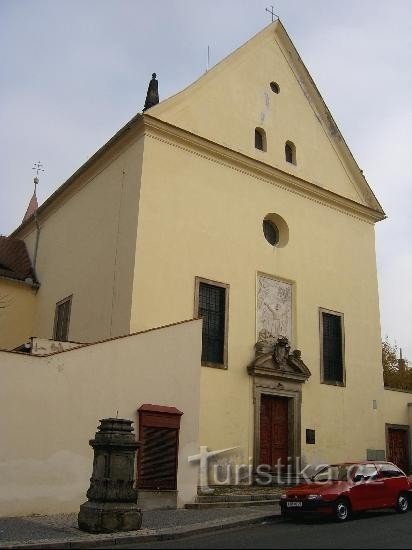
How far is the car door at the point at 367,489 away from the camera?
40.4 ft

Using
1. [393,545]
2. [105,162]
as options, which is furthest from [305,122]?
[393,545]

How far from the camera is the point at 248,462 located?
54.9 feet

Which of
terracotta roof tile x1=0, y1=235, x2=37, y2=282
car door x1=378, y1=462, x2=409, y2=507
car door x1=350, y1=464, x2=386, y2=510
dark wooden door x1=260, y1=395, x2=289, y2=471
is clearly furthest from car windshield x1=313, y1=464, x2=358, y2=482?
terracotta roof tile x1=0, y1=235, x2=37, y2=282

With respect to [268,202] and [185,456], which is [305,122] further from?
[185,456]

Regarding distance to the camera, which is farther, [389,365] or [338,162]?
[389,365]

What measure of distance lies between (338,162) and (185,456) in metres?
13.1

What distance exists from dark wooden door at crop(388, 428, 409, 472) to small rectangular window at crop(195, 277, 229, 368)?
25.0 ft

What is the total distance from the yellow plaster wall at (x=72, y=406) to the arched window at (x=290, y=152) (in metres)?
9.59

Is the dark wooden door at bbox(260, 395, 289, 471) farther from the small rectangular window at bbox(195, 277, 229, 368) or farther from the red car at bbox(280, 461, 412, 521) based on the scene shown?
the red car at bbox(280, 461, 412, 521)

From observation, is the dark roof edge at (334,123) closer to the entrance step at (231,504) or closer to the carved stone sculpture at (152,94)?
the carved stone sculpture at (152,94)

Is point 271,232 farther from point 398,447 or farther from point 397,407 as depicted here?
point 398,447

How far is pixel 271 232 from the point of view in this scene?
20.1m

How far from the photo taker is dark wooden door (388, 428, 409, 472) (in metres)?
21.0

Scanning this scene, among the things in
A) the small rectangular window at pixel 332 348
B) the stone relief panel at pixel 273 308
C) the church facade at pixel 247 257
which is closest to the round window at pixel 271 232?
the church facade at pixel 247 257
